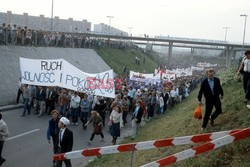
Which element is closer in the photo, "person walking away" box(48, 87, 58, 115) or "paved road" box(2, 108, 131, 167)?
"paved road" box(2, 108, 131, 167)

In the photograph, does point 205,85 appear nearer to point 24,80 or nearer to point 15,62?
point 24,80

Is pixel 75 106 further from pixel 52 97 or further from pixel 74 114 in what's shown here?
pixel 52 97

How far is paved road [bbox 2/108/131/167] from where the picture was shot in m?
10.6

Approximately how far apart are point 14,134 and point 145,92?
8496 mm

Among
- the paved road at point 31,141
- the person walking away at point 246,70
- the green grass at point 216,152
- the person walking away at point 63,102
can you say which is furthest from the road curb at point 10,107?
the person walking away at point 246,70

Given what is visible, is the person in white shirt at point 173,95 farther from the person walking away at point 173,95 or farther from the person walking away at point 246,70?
the person walking away at point 246,70

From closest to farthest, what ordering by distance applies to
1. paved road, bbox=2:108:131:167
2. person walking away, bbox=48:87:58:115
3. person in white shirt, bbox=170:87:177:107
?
1. paved road, bbox=2:108:131:167
2. person walking away, bbox=48:87:58:115
3. person in white shirt, bbox=170:87:177:107

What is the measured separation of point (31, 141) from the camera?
12.8m

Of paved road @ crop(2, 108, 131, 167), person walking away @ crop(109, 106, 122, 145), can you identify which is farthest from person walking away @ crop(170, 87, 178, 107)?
person walking away @ crop(109, 106, 122, 145)

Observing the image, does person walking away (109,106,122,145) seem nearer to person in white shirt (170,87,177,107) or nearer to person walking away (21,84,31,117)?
person walking away (21,84,31,117)

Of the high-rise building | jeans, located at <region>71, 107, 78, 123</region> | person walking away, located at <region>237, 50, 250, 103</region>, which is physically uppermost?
the high-rise building

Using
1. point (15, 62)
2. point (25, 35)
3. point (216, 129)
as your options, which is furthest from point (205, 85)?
point (25, 35)

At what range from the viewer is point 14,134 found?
44.3 ft

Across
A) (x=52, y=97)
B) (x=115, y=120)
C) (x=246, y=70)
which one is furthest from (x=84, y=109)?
(x=246, y=70)
